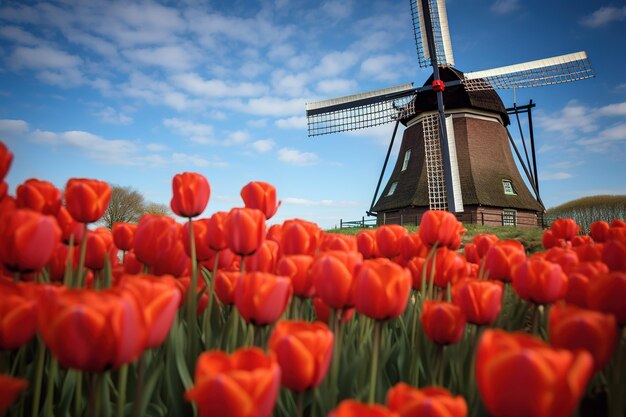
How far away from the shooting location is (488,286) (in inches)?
60.1

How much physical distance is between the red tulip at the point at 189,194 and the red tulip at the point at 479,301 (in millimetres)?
1189

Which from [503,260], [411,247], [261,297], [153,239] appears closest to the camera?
[261,297]

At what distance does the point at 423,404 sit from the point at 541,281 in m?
1.10

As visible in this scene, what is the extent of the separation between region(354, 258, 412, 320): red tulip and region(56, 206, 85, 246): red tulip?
4.22ft

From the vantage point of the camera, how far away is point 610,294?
1.25 m

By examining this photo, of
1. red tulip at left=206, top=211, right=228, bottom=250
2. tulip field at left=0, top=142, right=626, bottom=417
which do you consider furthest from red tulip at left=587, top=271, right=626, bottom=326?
red tulip at left=206, top=211, right=228, bottom=250

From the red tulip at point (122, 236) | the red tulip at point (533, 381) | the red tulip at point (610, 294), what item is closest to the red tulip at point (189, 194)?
the red tulip at point (122, 236)

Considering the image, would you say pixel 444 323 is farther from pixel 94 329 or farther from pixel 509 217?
pixel 509 217

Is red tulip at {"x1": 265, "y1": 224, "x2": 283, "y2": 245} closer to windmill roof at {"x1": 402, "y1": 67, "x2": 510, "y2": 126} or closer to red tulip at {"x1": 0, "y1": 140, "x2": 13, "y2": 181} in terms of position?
red tulip at {"x1": 0, "y1": 140, "x2": 13, "y2": 181}

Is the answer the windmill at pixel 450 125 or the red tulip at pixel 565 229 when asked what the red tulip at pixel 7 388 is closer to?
the red tulip at pixel 565 229

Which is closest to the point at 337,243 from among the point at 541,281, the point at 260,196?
the point at 260,196

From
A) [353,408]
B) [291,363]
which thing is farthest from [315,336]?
[353,408]

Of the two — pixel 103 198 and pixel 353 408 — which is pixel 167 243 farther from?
pixel 353 408

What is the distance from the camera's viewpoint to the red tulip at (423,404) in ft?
2.53
